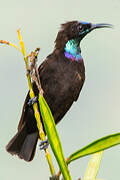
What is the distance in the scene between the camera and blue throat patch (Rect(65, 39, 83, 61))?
3.86 metres

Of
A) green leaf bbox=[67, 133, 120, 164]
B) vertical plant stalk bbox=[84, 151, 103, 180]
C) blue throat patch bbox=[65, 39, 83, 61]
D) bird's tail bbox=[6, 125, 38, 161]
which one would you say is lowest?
bird's tail bbox=[6, 125, 38, 161]

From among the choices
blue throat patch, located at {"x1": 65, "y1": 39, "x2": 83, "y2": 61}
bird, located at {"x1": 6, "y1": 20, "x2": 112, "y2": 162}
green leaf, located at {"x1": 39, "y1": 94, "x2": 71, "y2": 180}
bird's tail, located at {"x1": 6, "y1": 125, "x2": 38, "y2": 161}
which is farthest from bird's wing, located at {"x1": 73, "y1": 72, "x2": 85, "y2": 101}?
green leaf, located at {"x1": 39, "y1": 94, "x2": 71, "y2": 180}

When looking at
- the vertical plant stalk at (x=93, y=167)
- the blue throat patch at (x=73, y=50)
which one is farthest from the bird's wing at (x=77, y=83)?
the vertical plant stalk at (x=93, y=167)

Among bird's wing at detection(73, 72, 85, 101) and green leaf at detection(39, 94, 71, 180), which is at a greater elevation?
green leaf at detection(39, 94, 71, 180)

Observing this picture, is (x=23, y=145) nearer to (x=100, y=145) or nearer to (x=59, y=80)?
(x=59, y=80)

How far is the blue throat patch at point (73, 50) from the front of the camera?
386cm

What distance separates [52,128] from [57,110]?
7.99 feet

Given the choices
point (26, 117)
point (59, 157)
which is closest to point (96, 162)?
point (59, 157)

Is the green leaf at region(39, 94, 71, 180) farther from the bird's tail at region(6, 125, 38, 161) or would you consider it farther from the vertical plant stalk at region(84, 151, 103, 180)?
the bird's tail at region(6, 125, 38, 161)

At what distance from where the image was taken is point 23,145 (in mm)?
3836

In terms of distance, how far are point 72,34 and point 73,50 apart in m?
0.24

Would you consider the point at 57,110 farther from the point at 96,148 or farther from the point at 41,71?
the point at 96,148

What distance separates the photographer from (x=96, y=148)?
1.38 meters

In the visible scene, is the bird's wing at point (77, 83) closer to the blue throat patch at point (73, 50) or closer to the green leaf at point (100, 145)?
the blue throat patch at point (73, 50)
